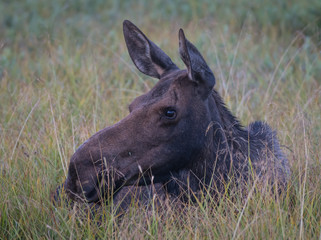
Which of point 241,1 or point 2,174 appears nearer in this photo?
point 2,174

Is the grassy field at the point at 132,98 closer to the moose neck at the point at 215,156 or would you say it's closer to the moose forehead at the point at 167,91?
the moose neck at the point at 215,156

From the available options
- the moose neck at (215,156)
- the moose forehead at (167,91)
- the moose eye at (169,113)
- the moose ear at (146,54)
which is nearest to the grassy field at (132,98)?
the moose neck at (215,156)

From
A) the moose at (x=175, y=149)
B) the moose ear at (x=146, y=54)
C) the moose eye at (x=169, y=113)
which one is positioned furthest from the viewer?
the moose ear at (x=146, y=54)

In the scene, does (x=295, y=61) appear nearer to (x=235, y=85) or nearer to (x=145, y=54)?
(x=235, y=85)

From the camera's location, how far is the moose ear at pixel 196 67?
399 cm

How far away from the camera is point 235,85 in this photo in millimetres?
7355

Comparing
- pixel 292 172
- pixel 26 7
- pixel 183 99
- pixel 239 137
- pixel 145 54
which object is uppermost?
pixel 26 7

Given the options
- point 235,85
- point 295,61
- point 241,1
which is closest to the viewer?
point 235,85

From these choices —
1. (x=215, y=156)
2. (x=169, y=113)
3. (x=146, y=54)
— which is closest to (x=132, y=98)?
(x=146, y=54)

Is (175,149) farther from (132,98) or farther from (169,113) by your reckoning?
(132,98)

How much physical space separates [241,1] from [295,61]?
4.42 metres

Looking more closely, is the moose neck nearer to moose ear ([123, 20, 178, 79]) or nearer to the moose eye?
the moose eye

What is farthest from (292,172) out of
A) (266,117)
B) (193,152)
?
(266,117)

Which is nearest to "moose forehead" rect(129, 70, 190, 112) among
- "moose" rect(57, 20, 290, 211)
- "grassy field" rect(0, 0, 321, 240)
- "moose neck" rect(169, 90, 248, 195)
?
"moose" rect(57, 20, 290, 211)
